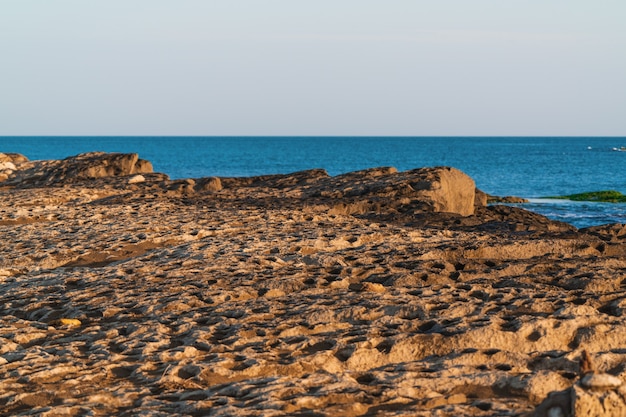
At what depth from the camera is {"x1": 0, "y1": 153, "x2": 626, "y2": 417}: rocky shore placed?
218 inches

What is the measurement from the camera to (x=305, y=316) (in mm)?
7629

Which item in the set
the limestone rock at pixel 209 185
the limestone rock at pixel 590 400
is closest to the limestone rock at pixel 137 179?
the limestone rock at pixel 209 185

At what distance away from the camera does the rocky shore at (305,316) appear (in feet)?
18.1

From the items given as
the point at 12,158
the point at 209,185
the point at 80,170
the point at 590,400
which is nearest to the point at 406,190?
the point at 209,185

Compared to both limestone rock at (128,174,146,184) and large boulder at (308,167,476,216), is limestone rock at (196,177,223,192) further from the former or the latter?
large boulder at (308,167,476,216)

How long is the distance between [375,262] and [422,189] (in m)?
7.58

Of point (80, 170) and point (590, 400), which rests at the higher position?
point (590, 400)

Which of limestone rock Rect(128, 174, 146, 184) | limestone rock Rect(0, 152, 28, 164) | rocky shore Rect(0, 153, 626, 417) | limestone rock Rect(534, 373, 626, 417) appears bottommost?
rocky shore Rect(0, 153, 626, 417)

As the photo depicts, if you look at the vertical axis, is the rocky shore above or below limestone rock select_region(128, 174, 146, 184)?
below

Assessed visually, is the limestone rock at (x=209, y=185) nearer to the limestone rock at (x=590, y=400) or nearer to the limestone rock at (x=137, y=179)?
the limestone rock at (x=137, y=179)

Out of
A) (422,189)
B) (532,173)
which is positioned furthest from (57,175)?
(532,173)

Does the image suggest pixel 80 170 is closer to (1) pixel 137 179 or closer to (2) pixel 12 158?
(1) pixel 137 179

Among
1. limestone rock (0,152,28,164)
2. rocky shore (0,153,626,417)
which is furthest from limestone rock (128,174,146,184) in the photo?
limestone rock (0,152,28,164)

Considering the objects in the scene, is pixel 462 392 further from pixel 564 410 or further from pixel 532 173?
pixel 532 173
